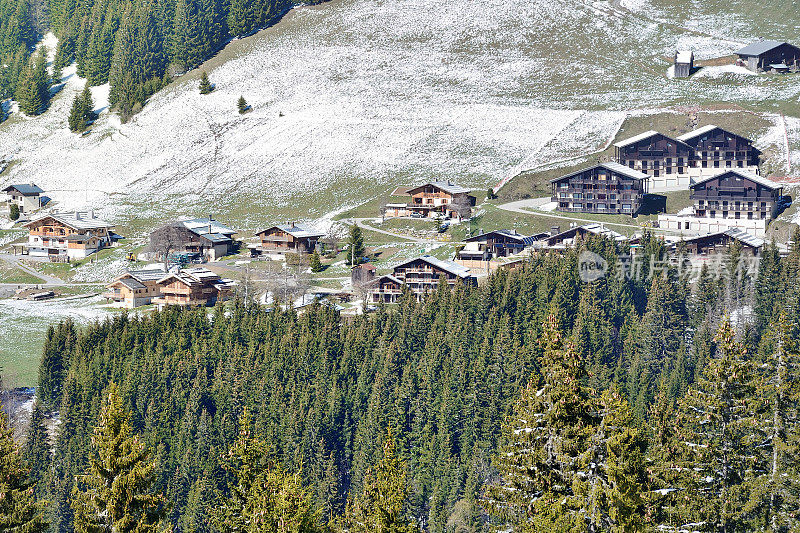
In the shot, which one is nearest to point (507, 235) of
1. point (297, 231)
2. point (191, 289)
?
point (297, 231)

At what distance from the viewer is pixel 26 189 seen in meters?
177

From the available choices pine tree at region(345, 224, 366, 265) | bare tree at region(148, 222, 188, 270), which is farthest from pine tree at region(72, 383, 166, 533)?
bare tree at region(148, 222, 188, 270)

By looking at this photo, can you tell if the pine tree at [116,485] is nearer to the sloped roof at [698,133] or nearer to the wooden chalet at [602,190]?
the wooden chalet at [602,190]

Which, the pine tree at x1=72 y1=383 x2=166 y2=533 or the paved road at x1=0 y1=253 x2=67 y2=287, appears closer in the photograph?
the pine tree at x1=72 y1=383 x2=166 y2=533

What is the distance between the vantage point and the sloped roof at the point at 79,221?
147000 millimetres

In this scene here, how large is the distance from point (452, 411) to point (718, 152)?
8842cm

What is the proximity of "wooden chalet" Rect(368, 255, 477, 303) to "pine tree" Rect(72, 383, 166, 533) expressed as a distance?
86.1m

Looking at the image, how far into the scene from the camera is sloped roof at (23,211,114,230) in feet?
482

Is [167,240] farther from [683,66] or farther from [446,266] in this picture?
[683,66]

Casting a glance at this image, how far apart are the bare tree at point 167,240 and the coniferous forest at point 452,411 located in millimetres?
24473

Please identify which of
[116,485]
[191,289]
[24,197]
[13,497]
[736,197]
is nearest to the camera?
[116,485]

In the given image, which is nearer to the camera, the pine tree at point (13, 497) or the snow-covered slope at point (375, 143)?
the pine tree at point (13, 497)

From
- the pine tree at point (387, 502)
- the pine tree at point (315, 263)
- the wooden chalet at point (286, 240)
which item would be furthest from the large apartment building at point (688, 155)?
the pine tree at point (387, 502)

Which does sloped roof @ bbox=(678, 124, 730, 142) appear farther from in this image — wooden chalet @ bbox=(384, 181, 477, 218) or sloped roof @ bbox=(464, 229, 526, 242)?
sloped roof @ bbox=(464, 229, 526, 242)
